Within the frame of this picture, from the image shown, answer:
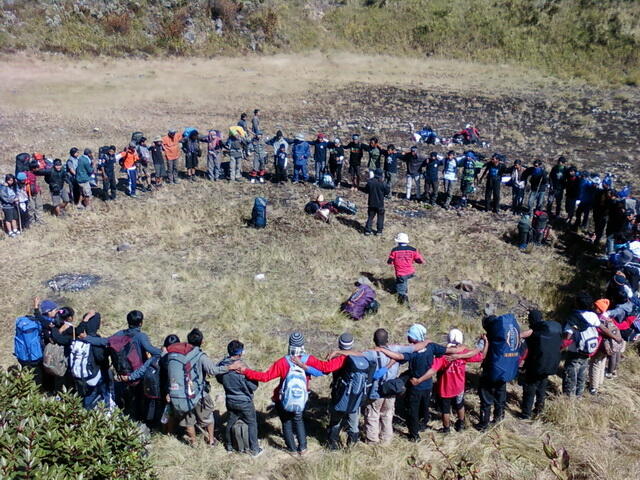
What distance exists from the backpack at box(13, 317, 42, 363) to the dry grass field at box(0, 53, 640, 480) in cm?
190

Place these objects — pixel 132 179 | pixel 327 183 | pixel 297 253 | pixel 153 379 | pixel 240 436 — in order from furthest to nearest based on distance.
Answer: pixel 327 183, pixel 132 179, pixel 297 253, pixel 240 436, pixel 153 379

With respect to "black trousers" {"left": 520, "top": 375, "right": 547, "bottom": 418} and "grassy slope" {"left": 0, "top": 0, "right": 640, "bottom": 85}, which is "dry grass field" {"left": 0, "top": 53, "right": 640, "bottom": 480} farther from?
"grassy slope" {"left": 0, "top": 0, "right": 640, "bottom": 85}

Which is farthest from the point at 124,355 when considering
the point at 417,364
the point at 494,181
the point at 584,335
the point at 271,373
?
the point at 494,181

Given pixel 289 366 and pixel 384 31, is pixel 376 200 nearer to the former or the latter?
pixel 289 366

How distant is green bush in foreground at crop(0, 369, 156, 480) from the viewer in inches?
172

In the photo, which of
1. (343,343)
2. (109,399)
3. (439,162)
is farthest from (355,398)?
(439,162)

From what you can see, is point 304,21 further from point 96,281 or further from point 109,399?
point 109,399

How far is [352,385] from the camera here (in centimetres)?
620

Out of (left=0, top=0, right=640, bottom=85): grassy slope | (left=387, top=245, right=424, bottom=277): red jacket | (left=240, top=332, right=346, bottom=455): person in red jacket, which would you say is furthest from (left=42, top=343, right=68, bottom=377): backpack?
(left=0, top=0, right=640, bottom=85): grassy slope

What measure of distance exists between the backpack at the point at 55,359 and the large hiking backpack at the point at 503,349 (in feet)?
16.7

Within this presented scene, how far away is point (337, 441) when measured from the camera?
6.79 metres

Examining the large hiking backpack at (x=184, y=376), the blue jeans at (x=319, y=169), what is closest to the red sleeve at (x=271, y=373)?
the large hiking backpack at (x=184, y=376)

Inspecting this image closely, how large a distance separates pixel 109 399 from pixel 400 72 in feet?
94.4

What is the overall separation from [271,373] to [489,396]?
2814 mm
